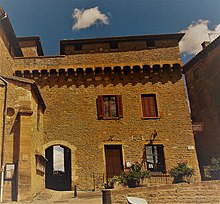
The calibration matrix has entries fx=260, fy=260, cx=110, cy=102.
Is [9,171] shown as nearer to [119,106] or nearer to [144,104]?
[119,106]

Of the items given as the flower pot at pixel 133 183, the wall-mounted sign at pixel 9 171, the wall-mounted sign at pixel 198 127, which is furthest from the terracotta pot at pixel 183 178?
the wall-mounted sign at pixel 9 171

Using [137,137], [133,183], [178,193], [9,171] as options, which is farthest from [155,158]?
[9,171]

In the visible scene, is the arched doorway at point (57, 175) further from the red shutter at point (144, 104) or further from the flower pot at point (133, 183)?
the flower pot at point (133, 183)

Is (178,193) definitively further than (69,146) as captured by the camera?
No

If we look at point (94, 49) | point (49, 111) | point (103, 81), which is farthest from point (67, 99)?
point (94, 49)

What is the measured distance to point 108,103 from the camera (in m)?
17.5

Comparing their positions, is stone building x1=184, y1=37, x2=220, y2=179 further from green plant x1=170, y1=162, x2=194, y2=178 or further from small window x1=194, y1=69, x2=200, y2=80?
green plant x1=170, y1=162, x2=194, y2=178

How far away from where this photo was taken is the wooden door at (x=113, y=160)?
1594 cm

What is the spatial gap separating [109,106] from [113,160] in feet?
11.7

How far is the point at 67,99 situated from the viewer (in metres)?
17.4

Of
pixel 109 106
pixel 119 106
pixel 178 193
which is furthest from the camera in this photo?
pixel 109 106

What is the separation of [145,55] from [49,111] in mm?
7755

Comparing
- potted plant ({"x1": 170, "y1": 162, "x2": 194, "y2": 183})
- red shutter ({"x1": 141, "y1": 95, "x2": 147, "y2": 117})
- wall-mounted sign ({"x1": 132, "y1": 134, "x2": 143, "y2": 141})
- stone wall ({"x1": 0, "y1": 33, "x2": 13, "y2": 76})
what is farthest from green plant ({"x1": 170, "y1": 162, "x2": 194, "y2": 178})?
stone wall ({"x1": 0, "y1": 33, "x2": 13, "y2": 76})

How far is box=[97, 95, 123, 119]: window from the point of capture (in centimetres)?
1707
